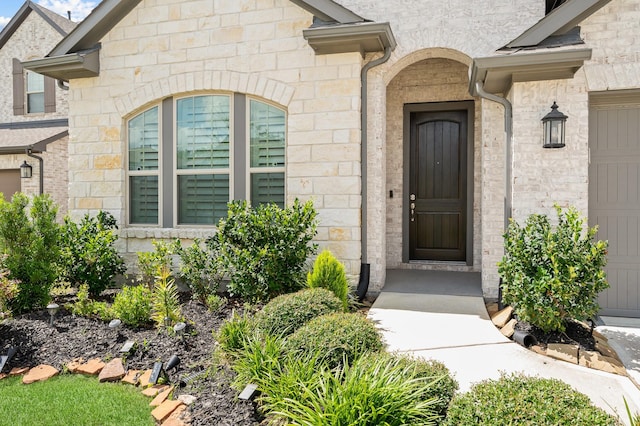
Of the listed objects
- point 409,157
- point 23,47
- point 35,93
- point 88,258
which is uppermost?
point 23,47

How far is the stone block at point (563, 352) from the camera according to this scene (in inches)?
152

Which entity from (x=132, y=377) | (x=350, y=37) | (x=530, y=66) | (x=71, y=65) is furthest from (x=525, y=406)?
(x=71, y=65)

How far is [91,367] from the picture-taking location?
12.2 feet

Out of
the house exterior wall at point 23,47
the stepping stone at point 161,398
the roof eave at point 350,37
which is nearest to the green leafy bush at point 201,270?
the stepping stone at point 161,398

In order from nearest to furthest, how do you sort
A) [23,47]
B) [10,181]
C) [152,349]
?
[152,349]
[10,181]
[23,47]

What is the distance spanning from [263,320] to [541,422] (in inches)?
92.5

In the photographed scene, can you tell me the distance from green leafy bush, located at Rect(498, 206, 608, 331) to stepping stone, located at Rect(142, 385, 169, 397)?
3217mm

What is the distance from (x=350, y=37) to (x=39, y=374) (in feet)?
15.6

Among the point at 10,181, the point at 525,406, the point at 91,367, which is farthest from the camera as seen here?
the point at 10,181

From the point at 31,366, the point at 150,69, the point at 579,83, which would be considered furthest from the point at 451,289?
the point at 150,69

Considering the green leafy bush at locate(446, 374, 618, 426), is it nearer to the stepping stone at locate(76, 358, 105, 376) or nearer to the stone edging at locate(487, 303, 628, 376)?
the stone edging at locate(487, 303, 628, 376)

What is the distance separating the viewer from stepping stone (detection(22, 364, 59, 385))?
3.60 m

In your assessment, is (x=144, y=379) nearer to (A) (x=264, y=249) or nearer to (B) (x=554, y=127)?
(A) (x=264, y=249)

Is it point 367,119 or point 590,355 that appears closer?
point 590,355
